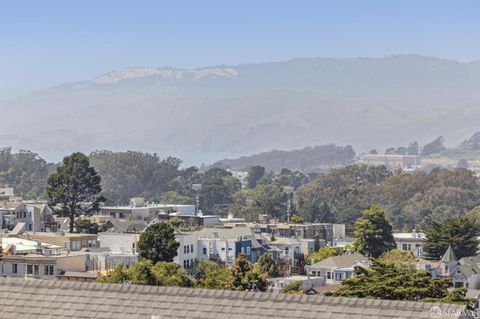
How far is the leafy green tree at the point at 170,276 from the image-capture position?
199 ft

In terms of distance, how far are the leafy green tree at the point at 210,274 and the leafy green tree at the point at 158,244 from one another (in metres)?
2.11

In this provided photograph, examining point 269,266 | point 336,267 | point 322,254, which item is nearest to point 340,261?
point 336,267

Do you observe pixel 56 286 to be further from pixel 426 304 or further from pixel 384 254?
pixel 384 254

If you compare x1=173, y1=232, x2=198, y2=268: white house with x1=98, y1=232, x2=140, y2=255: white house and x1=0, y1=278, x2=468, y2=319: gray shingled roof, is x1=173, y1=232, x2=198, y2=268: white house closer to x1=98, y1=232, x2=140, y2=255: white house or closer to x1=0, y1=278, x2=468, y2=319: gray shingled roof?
x1=98, y1=232, x2=140, y2=255: white house

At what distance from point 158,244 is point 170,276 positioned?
11.4 meters

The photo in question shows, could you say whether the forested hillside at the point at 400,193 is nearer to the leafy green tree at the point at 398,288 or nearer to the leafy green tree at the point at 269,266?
the leafy green tree at the point at 269,266

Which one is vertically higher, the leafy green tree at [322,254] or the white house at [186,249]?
the white house at [186,249]

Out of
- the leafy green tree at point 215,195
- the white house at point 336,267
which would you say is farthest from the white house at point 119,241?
the leafy green tree at point 215,195

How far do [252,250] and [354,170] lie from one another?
356 feet

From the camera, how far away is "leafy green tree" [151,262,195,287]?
6075 centimetres

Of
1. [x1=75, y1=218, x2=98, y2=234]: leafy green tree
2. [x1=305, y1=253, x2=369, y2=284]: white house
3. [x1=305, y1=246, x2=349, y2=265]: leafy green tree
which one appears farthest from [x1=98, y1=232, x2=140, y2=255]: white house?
[x1=75, y1=218, x2=98, y2=234]: leafy green tree

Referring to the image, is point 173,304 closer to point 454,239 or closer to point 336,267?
point 336,267

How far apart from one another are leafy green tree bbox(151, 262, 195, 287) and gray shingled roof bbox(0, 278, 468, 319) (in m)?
38.6

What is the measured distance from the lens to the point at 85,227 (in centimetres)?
9606
